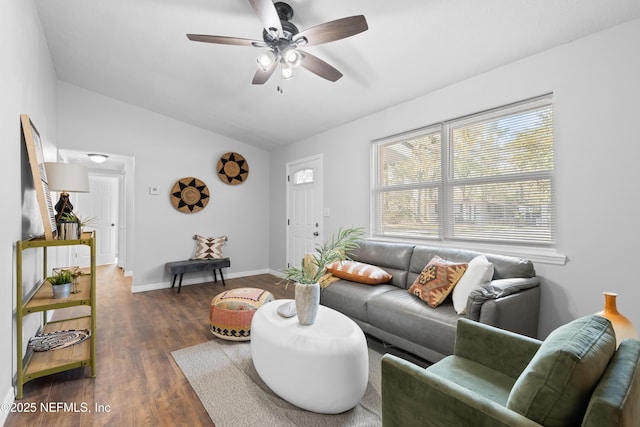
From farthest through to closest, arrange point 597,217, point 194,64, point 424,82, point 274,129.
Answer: point 274,129 < point 194,64 < point 424,82 < point 597,217

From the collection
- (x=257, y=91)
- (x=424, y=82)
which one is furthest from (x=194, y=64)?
(x=424, y=82)

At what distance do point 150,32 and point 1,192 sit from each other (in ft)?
6.35

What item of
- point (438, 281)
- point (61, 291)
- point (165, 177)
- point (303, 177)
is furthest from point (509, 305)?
point (165, 177)

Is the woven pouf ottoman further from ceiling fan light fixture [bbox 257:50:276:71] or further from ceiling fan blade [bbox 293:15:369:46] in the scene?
ceiling fan blade [bbox 293:15:369:46]

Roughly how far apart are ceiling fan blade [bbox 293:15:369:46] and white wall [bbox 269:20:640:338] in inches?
61.9

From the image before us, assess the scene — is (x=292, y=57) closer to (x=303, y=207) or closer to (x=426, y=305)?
(x=426, y=305)

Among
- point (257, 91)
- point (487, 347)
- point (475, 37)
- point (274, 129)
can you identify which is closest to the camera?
point (487, 347)

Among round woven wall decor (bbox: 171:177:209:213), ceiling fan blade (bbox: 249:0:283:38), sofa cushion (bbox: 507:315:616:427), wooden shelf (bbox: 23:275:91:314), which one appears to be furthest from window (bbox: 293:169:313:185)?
sofa cushion (bbox: 507:315:616:427)

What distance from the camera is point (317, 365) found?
5.38 ft

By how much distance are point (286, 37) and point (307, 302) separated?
1830 mm

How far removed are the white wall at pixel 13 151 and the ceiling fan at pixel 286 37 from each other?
3.54 ft

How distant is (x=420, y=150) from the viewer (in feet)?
11.1

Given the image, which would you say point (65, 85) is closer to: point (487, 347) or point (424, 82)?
point (424, 82)

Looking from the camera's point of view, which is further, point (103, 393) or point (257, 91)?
point (257, 91)
